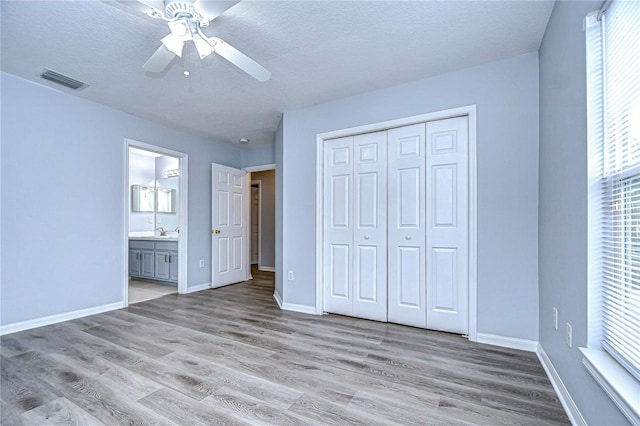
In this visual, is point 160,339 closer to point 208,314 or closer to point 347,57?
point 208,314

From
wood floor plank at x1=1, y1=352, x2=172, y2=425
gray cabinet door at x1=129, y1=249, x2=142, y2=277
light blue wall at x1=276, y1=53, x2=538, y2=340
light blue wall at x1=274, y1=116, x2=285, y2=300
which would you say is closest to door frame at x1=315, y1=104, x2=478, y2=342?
light blue wall at x1=276, y1=53, x2=538, y2=340

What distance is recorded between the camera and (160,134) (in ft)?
13.1

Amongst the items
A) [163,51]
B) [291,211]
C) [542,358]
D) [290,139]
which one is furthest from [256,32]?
[542,358]

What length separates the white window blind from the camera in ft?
3.56

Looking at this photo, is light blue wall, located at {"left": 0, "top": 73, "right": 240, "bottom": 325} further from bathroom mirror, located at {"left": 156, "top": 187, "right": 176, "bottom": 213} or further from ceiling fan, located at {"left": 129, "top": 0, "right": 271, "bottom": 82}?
bathroom mirror, located at {"left": 156, "top": 187, "right": 176, "bottom": 213}

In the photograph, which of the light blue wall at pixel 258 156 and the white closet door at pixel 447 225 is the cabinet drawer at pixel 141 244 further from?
the white closet door at pixel 447 225

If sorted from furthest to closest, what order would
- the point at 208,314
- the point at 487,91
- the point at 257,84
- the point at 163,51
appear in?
the point at 208,314
the point at 257,84
the point at 487,91
the point at 163,51

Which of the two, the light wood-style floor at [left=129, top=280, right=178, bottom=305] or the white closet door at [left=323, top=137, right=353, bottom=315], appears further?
the light wood-style floor at [left=129, top=280, right=178, bottom=305]

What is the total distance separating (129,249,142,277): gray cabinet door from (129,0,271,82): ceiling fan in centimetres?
433

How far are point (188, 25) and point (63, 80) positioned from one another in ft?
6.81

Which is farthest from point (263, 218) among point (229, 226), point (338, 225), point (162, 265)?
point (338, 225)

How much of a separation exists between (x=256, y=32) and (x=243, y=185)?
3.48 meters

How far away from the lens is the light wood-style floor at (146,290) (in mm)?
4023

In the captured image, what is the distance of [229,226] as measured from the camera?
16.3ft
